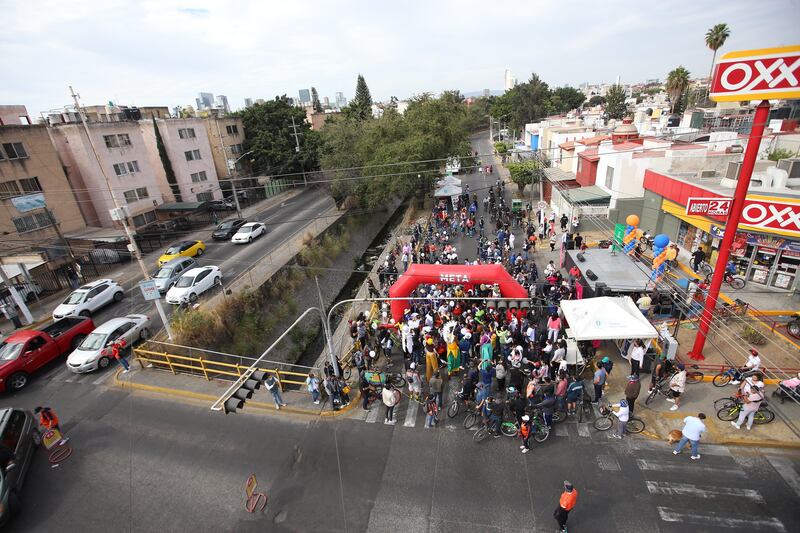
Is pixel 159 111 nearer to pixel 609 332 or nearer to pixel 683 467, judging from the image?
pixel 609 332

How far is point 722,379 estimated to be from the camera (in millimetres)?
11680

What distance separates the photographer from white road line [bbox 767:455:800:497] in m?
8.62

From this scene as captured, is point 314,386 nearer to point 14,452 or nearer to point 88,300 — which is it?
point 14,452

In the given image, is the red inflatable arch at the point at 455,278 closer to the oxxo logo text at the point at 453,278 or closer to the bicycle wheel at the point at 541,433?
the oxxo logo text at the point at 453,278

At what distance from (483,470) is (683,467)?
4828mm

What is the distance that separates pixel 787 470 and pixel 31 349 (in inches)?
972

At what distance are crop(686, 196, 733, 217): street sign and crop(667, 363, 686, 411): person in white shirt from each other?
7447 mm

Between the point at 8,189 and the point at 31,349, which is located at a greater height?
the point at 8,189

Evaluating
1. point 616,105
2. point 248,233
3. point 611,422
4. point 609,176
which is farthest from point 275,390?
point 616,105

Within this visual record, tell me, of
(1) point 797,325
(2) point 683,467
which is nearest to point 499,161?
(1) point 797,325

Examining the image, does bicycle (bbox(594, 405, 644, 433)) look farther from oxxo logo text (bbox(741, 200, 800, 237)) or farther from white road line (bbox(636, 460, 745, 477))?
oxxo logo text (bbox(741, 200, 800, 237))

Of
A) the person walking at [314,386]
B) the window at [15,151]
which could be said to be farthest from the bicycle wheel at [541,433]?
the window at [15,151]

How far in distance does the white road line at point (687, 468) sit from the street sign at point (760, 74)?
958 cm

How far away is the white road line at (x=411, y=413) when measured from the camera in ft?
37.7
